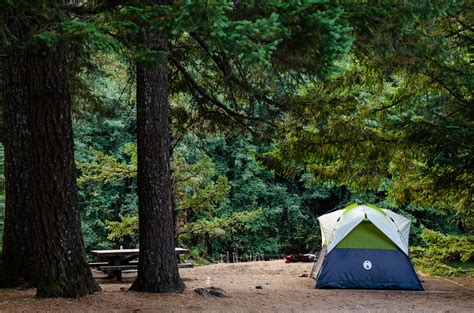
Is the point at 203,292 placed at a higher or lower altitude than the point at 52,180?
lower

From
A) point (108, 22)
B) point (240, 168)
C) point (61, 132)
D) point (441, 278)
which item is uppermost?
point (240, 168)

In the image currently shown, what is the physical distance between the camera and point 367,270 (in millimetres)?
9836

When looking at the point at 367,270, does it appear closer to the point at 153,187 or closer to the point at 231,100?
the point at 231,100

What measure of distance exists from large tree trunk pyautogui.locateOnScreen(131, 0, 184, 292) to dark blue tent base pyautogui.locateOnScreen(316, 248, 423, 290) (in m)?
3.40

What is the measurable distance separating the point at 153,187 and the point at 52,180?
1.47 m

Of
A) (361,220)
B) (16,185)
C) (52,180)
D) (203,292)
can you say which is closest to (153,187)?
(52,180)

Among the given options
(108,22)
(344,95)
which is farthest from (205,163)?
(108,22)

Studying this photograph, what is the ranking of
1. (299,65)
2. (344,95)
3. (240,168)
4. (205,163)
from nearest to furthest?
(299,65) < (344,95) < (205,163) < (240,168)

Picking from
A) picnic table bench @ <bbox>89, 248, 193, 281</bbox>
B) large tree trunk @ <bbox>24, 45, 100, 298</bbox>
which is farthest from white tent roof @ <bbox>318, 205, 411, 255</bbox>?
large tree trunk @ <bbox>24, 45, 100, 298</bbox>

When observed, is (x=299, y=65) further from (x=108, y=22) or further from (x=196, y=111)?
A: (x=196, y=111)

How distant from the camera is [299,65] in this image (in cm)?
603

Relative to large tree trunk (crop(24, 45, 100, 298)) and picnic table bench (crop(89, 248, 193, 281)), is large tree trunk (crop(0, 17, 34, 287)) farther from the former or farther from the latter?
picnic table bench (crop(89, 248, 193, 281))

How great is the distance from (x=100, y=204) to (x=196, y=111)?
Result: 17.8 meters

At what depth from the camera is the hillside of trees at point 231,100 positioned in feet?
15.4
